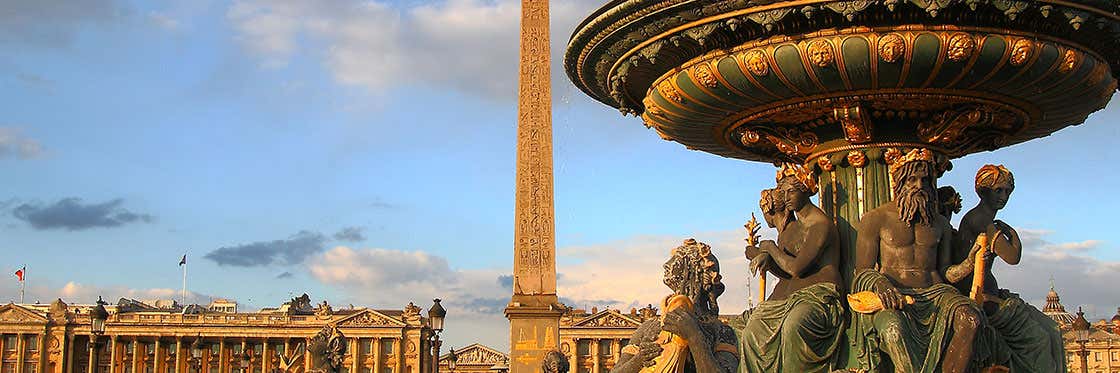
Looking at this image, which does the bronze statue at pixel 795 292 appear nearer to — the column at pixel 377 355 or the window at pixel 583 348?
the window at pixel 583 348

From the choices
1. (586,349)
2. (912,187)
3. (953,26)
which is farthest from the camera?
(586,349)

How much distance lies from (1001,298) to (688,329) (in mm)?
1615

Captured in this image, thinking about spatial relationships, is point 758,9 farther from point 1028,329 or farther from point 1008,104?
point 1028,329

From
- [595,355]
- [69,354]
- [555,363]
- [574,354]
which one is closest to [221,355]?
[69,354]

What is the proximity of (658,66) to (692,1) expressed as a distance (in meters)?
0.68

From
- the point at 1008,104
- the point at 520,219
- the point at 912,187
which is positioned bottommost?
the point at 912,187

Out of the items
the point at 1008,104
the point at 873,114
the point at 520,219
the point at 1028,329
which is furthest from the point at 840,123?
the point at 520,219

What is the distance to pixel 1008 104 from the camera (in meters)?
7.18

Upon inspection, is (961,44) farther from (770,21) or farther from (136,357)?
(136,357)

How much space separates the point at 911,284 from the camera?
688cm

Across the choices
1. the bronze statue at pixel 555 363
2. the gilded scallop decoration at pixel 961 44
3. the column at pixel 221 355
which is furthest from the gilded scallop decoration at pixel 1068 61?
the column at pixel 221 355

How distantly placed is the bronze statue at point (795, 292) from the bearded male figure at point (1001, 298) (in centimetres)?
64

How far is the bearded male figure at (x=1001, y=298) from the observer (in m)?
6.76

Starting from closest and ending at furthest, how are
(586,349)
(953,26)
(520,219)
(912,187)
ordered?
(953,26) < (912,187) < (520,219) < (586,349)
